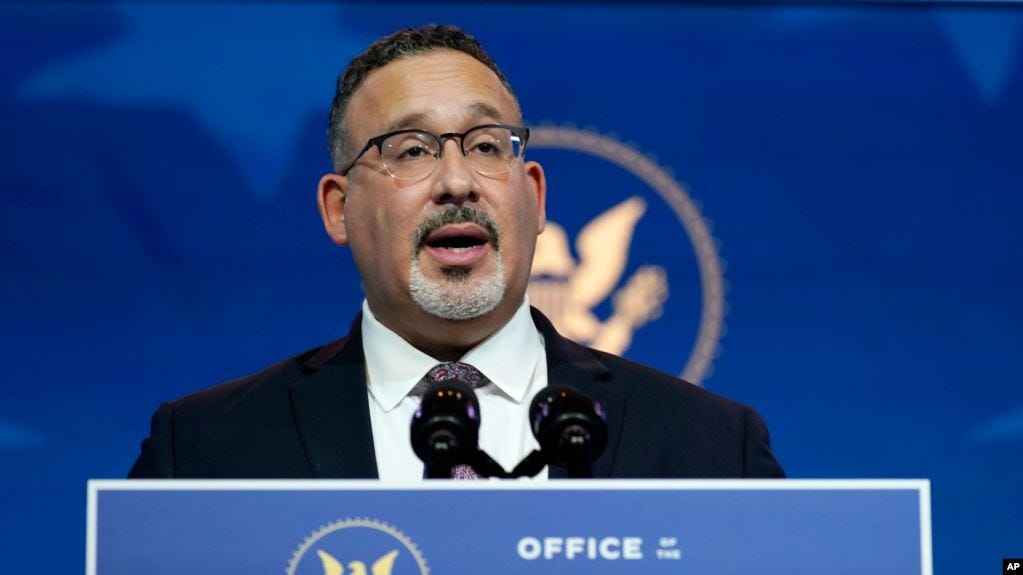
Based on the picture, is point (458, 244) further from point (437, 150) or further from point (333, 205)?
point (333, 205)

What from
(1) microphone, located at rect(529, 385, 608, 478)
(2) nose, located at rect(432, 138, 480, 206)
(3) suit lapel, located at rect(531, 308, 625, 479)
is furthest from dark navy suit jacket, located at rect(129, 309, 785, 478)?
(1) microphone, located at rect(529, 385, 608, 478)

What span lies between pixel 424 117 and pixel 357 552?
79 cm

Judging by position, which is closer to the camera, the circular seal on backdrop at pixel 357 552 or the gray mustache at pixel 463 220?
the circular seal on backdrop at pixel 357 552

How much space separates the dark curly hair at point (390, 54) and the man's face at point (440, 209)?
0.06 feet

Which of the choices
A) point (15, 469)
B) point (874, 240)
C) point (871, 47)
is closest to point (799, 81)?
point (871, 47)

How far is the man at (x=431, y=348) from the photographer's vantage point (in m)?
1.80

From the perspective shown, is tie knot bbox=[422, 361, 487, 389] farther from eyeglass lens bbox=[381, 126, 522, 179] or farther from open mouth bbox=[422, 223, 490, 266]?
eyeglass lens bbox=[381, 126, 522, 179]

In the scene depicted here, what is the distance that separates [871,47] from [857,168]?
0.78ft

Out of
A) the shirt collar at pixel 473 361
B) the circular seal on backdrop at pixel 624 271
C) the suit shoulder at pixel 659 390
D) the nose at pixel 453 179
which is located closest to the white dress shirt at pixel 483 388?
the shirt collar at pixel 473 361

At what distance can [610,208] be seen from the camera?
265 centimetres

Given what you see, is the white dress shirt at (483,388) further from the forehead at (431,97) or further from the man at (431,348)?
the forehead at (431,97)

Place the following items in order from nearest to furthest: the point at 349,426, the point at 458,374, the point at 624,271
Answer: the point at 349,426, the point at 458,374, the point at 624,271

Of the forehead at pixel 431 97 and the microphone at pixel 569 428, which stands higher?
the forehead at pixel 431 97

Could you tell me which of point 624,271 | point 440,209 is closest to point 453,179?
point 440,209
